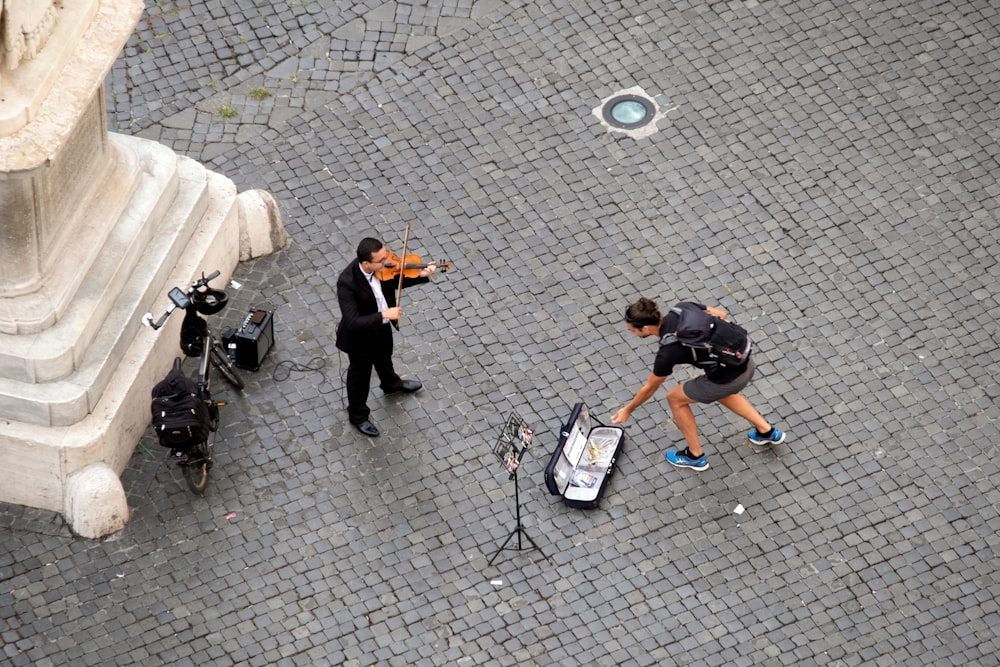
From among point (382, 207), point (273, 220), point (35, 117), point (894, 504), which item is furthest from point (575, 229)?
point (35, 117)

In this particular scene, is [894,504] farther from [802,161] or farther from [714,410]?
[802,161]

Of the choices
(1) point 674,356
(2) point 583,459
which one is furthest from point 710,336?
(2) point 583,459

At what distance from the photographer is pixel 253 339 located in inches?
501

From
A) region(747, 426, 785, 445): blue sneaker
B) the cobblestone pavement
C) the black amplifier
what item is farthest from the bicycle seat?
region(747, 426, 785, 445): blue sneaker

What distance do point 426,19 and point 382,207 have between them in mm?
2473

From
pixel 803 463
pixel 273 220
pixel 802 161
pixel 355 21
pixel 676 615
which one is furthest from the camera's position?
pixel 355 21

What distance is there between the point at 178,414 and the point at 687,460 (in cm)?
381

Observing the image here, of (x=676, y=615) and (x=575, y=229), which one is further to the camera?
(x=575, y=229)

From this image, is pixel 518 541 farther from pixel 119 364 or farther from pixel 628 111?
pixel 628 111

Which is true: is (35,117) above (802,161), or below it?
above

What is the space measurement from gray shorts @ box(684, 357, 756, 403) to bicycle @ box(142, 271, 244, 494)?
353 cm

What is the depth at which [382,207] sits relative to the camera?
14172mm

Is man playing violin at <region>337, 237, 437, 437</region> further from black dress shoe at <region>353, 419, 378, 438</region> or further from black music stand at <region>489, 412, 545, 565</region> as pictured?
black music stand at <region>489, 412, 545, 565</region>

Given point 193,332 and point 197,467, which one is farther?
point 193,332
